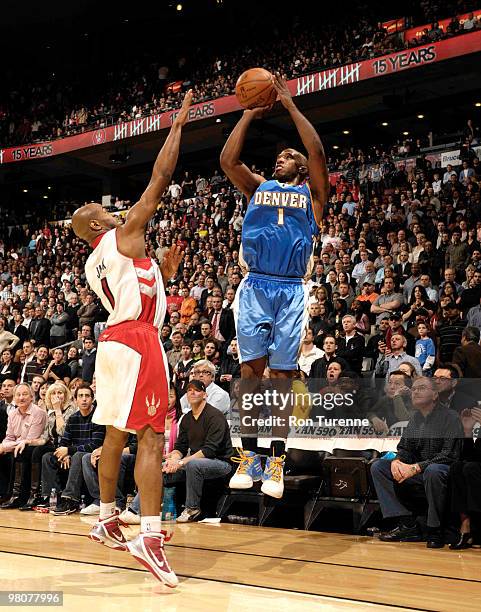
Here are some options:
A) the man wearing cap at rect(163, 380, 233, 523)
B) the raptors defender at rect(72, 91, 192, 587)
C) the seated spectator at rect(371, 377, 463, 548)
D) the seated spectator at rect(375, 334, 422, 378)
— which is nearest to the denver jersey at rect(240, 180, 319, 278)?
the raptors defender at rect(72, 91, 192, 587)

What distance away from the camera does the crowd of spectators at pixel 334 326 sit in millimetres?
6621

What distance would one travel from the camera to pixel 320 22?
23.3m

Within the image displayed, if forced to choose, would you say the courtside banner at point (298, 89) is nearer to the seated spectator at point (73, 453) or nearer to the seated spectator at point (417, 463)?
the seated spectator at point (73, 453)

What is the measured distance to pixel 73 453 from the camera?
7.99m

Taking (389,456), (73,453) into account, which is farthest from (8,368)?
(389,456)

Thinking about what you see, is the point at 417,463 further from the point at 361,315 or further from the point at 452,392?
the point at 361,315

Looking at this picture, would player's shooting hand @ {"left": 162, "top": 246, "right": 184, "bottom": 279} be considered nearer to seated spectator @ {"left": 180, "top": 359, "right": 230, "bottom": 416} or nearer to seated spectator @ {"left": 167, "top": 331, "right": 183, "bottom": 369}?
seated spectator @ {"left": 180, "top": 359, "right": 230, "bottom": 416}

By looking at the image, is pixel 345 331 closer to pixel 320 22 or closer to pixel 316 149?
pixel 316 149

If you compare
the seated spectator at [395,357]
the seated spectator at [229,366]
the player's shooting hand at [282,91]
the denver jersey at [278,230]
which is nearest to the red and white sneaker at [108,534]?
the denver jersey at [278,230]

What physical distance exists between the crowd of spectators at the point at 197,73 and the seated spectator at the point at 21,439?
509 inches

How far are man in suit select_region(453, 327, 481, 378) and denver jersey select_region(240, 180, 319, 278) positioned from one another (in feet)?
10.5

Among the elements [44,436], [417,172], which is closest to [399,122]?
[417,172]

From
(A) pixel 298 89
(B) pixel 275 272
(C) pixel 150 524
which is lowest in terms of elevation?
(C) pixel 150 524

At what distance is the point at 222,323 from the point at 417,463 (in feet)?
20.8
